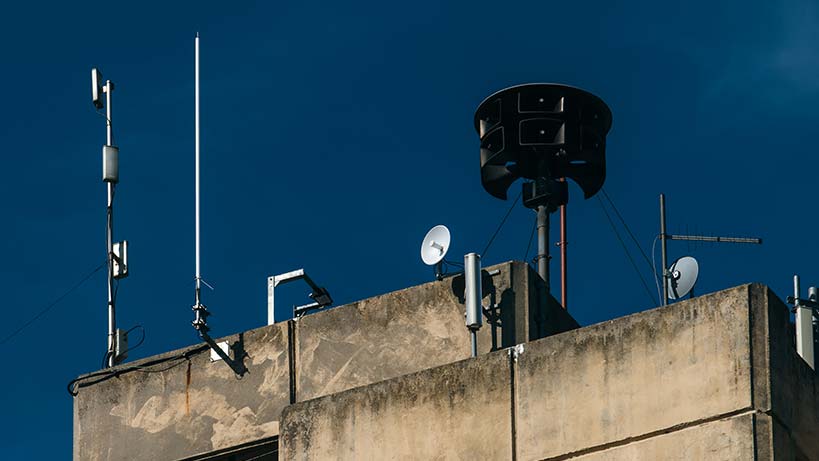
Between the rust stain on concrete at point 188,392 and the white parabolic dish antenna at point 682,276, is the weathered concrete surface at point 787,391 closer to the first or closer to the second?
the white parabolic dish antenna at point 682,276

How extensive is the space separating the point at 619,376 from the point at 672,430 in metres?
0.76

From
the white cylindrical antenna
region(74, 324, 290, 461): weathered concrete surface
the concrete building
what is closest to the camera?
the concrete building

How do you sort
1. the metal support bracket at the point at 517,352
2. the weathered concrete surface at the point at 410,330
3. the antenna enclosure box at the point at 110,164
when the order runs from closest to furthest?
the metal support bracket at the point at 517,352, the weathered concrete surface at the point at 410,330, the antenna enclosure box at the point at 110,164

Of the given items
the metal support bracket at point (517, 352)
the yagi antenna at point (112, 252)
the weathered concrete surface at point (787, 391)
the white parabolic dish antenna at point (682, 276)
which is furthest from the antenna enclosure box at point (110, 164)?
the weathered concrete surface at point (787, 391)

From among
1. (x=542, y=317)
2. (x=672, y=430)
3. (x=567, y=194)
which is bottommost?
(x=672, y=430)

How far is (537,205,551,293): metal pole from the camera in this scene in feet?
87.0

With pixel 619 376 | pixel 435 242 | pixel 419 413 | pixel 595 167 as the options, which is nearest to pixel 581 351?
pixel 619 376

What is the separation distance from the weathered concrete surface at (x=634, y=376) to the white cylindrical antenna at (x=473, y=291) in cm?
167

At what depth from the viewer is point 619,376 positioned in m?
20.2

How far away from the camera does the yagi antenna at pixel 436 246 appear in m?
23.4

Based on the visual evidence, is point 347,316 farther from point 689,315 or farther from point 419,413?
point 689,315

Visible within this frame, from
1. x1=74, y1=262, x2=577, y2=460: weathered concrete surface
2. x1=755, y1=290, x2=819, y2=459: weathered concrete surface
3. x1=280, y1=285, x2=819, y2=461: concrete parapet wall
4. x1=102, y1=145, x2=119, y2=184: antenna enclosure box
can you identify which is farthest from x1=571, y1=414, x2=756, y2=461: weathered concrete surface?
x1=102, y1=145, x2=119, y2=184: antenna enclosure box

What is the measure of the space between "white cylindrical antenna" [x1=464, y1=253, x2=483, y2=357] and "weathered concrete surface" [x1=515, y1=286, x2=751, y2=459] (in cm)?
167

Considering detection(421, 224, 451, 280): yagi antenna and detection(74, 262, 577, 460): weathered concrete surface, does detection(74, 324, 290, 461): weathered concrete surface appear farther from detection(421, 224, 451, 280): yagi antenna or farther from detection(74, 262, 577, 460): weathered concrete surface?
detection(421, 224, 451, 280): yagi antenna
